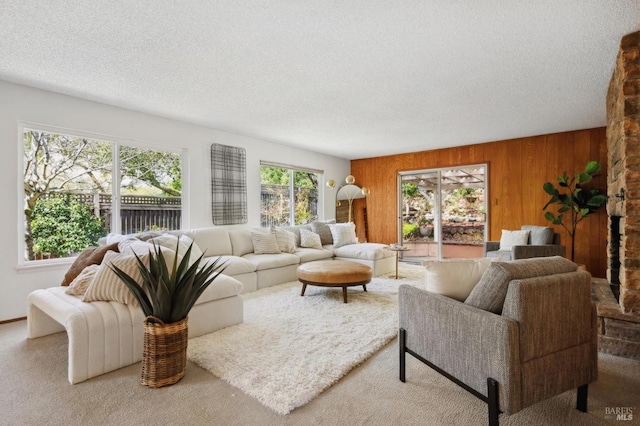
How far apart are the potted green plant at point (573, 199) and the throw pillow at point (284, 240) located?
408 centimetres

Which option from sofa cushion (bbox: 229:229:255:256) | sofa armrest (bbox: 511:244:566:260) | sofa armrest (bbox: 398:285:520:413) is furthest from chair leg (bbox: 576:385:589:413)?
sofa cushion (bbox: 229:229:255:256)

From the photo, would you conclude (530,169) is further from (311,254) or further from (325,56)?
(325,56)

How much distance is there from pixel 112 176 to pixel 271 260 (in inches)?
90.8

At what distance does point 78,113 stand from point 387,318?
4.11 m

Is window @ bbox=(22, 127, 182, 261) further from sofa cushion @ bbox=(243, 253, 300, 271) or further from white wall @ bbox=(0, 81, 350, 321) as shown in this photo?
sofa cushion @ bbox=(243, 253, 300, 271)

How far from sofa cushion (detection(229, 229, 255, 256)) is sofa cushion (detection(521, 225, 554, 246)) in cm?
425

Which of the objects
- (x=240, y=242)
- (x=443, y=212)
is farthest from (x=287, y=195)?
(x=443, y=212)

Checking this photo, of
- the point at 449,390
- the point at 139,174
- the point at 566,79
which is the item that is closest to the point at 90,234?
the point at 139,174

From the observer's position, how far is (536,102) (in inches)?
147

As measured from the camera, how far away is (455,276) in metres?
1.88

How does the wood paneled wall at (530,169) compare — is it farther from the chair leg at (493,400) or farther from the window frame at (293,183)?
the chair leg at (493,400)

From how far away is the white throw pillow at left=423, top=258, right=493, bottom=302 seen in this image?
186 cm

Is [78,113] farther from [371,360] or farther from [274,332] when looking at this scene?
[371,360]

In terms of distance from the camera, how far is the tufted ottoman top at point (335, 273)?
3.67m
